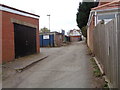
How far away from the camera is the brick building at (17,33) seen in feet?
31.7

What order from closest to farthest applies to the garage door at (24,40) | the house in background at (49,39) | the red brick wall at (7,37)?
the red brick wall at (7,37)
the garage door at (24,40)
the house in background at (49,39)

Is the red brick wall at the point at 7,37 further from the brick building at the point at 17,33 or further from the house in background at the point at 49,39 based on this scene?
the house in background at the point at 49,39

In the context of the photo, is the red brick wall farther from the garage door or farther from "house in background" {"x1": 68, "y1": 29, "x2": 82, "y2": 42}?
Result: "house in background" {"x1": 68, "y1": 29, "x2": 82, "y2": 42}

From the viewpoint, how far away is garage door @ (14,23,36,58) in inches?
434

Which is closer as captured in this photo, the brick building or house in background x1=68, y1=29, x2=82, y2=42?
the brick building

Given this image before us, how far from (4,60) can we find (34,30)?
498cm

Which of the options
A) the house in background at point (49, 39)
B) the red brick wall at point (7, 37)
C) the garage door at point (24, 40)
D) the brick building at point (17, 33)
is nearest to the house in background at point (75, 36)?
the house in background at point (49, 39)

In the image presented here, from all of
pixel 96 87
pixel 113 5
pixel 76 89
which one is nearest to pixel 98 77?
pixel 96 87

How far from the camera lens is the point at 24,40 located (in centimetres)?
1195

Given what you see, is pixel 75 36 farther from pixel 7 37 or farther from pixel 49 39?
pixel 7 37

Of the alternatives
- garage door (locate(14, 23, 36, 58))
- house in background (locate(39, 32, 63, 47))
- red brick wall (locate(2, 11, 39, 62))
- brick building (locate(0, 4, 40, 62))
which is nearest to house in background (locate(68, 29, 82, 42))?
house in background (locate(39, 32, 63, 47))

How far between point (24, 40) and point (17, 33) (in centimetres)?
102

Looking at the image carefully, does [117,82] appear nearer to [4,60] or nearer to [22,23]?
[4,60]

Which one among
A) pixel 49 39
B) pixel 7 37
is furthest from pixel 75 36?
pixel 7 37
